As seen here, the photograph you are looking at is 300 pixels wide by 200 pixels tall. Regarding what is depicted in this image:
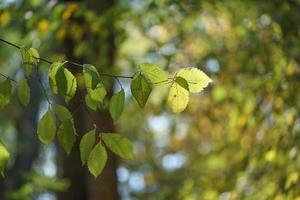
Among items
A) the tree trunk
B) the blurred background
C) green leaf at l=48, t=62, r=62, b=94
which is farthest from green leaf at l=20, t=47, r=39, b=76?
the tree trunk

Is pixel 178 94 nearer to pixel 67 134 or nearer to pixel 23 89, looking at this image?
pixel 67 134

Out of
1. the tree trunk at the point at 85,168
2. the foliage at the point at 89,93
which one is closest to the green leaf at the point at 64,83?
the foliage at the point at 89,93

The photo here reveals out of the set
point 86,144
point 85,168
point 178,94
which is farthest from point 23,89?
point 85,168

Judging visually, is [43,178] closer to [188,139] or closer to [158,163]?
[188,139]

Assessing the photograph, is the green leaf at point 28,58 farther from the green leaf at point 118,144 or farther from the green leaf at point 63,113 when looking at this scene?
the green leaf at point 118,144

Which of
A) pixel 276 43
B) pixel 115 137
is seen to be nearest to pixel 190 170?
pixel 276 43

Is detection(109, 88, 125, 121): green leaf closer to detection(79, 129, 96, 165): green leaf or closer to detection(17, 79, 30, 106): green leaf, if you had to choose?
detection(79, 129, 96, 165): green leaf
